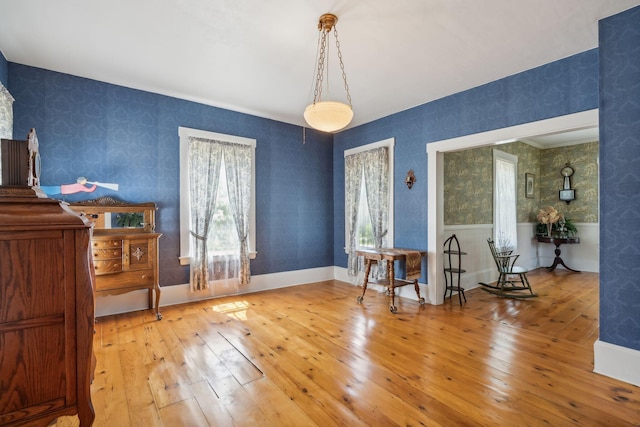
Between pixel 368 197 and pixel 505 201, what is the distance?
2.86m

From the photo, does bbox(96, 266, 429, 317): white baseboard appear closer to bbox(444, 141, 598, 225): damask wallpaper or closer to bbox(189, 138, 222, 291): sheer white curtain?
bbox(189, 138, 222, 291): sheer white curtain

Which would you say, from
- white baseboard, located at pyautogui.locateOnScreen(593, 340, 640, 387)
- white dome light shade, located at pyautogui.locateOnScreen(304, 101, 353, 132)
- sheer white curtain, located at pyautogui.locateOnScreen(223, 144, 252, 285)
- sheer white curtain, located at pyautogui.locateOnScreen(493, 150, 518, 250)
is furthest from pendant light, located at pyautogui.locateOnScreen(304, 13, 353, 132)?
sheer white curtain, located at pyautogui.locateOnScreen(493, 150, 518, 250)

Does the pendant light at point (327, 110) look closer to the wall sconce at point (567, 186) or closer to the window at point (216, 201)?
the window at point (216, 201)

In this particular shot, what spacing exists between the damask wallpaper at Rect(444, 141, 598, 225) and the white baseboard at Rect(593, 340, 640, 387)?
2.48m

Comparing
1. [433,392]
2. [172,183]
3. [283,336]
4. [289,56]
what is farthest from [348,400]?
[172,183]

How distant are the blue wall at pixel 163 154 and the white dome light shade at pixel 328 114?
7.62 ft

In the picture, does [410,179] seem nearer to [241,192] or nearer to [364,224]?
[364,224]

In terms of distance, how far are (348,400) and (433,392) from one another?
59 cm

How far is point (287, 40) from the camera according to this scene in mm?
2771

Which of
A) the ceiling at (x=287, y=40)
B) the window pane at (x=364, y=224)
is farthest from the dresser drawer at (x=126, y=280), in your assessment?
the window pane at (x=364, y=224)

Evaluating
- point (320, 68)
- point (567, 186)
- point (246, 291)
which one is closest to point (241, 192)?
point (246, 291)

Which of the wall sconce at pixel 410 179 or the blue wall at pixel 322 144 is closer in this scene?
the blue wall at pixel 322 144

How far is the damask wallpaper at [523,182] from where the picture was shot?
480 centimetres

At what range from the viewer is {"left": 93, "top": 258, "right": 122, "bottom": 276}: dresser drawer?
3172 mm
